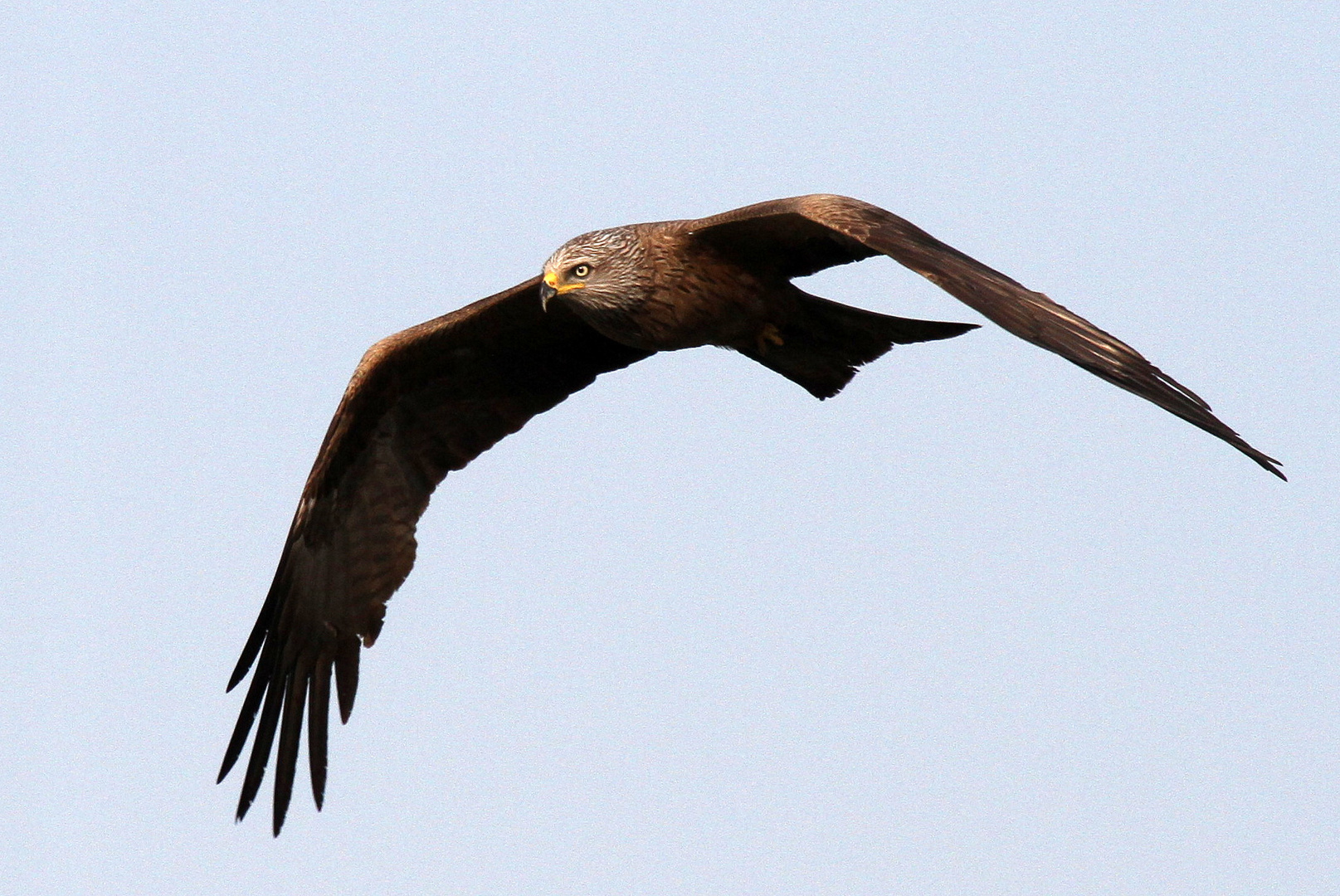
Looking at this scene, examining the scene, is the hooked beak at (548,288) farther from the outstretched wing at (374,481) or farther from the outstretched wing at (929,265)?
the outstretched wing at (374,481)

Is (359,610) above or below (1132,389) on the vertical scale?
above

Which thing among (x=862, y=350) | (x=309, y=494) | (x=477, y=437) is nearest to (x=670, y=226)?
(x=862, y=350)

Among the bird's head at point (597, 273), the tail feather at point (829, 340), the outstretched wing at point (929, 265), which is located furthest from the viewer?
the tail feather at point (829, 340)

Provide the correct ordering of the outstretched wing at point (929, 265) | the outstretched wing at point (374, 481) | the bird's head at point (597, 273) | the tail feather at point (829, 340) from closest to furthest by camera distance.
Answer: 1. the outstretched wing at point (929, 265)
2. the bird's head at point (597, 273)
3. the tail feather at point (829, 340)
4. the outstretched wing at point (374, 481)

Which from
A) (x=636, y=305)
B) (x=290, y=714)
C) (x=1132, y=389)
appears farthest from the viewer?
(x=290, y=714)

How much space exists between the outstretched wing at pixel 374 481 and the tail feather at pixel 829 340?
1.02 meters

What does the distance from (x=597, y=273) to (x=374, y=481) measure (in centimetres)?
223

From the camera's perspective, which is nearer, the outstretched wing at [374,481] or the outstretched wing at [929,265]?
the outstretched wing at [929,265]

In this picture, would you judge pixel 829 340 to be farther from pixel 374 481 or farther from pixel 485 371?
pixel 374 481

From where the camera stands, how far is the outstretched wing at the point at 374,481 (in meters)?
9.77

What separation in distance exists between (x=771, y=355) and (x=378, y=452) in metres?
2.29

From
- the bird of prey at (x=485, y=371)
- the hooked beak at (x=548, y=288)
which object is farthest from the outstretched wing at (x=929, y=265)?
the hooked beak at (x=548, y=288)

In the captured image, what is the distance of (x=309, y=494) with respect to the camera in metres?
10.0

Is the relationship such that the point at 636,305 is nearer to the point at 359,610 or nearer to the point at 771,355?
the point at 771,355
